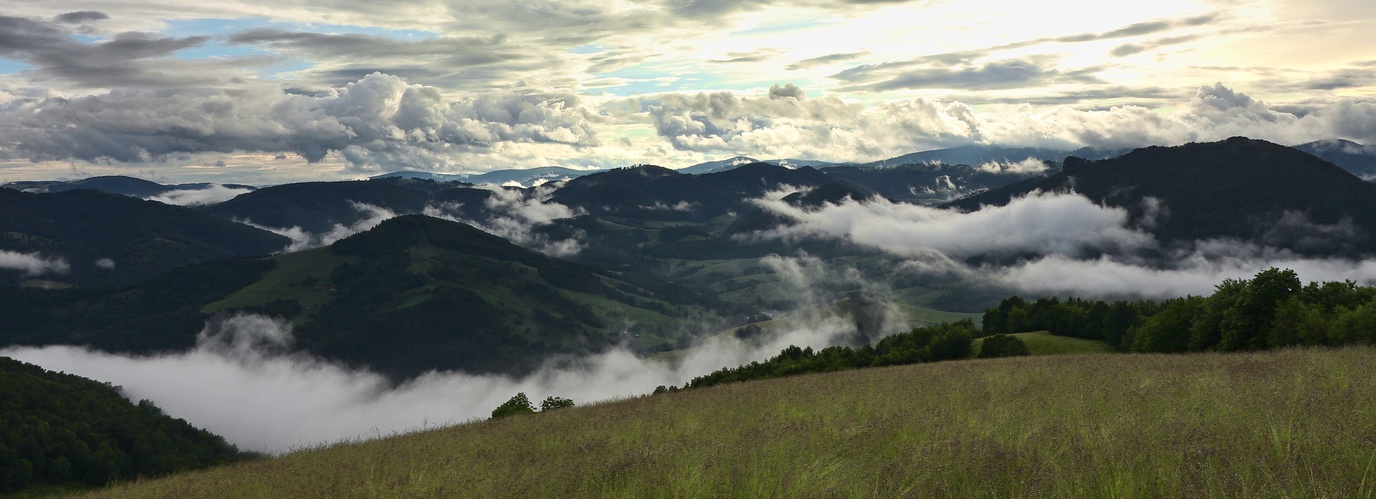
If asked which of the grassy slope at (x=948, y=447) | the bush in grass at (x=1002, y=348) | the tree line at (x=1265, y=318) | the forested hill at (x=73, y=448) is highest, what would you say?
the grassy slope at (x=948, y=447)

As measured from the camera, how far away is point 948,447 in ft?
28.6

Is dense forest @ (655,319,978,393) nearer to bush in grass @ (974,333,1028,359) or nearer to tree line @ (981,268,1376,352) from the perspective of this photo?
bush in grass @ (974,333,1028,359)

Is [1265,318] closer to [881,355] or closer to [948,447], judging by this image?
[881,355]

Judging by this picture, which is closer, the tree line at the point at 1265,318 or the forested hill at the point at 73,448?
the tree line at the point at 1265,318

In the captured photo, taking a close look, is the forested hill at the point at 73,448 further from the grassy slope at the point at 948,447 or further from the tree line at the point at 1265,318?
the grassy slope at the point at 948,447

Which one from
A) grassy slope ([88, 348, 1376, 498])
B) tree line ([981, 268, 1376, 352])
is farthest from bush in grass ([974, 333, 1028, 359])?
grassy slope ([88, 348, 1376, 498])

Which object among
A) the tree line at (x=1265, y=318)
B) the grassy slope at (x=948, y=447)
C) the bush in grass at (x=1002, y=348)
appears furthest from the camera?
the bush in grass at (x=1002, y=348)

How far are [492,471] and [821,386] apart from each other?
12.5 metres

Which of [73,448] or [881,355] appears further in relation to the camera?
[73,448]

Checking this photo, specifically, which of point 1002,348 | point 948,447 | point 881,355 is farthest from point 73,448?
point 948,447

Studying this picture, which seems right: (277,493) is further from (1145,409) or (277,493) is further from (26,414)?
(26,414)

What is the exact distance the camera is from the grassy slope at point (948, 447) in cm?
703

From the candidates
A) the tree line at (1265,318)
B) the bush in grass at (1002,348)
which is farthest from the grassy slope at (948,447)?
the bush in grass at (1002,348)

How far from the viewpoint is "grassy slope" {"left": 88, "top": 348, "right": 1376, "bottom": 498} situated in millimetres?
7027
